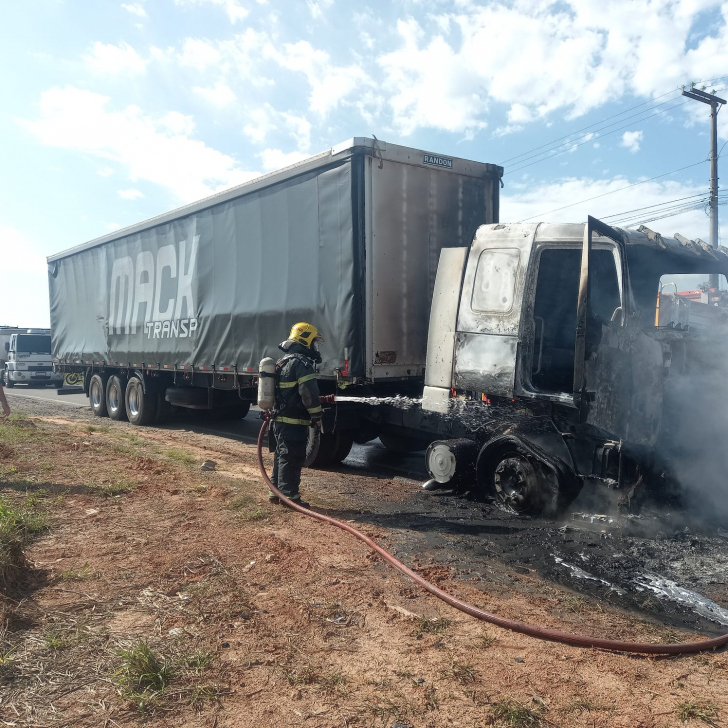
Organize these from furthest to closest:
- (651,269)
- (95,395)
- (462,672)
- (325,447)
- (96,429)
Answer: (95,395), (96,429), (325,447), (651,269), (462,672)

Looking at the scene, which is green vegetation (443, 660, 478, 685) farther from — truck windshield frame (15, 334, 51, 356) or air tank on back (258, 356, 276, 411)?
truck windshield frame (15, 334, 51, 356)

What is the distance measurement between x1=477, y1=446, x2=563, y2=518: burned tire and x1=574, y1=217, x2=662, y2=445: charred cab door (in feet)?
2.37

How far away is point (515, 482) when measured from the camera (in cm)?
575

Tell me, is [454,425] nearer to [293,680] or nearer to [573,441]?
[573,441]

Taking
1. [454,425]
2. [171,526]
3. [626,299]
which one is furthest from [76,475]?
[626,299]

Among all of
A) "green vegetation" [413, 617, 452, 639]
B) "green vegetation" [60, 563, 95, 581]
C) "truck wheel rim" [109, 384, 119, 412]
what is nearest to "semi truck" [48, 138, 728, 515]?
"green vegetation" [413, 617, 452, 639]

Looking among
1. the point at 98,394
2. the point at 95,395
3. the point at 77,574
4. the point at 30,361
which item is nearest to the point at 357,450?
the point at 77,574

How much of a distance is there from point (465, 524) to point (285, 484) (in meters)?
1.80

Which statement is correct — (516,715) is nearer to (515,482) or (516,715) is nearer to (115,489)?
(515,482)

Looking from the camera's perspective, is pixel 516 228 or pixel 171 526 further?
pixel 516 228

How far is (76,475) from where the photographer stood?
7.07 meters

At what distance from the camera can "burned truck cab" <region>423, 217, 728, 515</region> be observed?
5.07 metres

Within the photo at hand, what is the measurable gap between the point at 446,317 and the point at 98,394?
36.5 ft

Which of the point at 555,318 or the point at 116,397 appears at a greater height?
the point at 555,318
